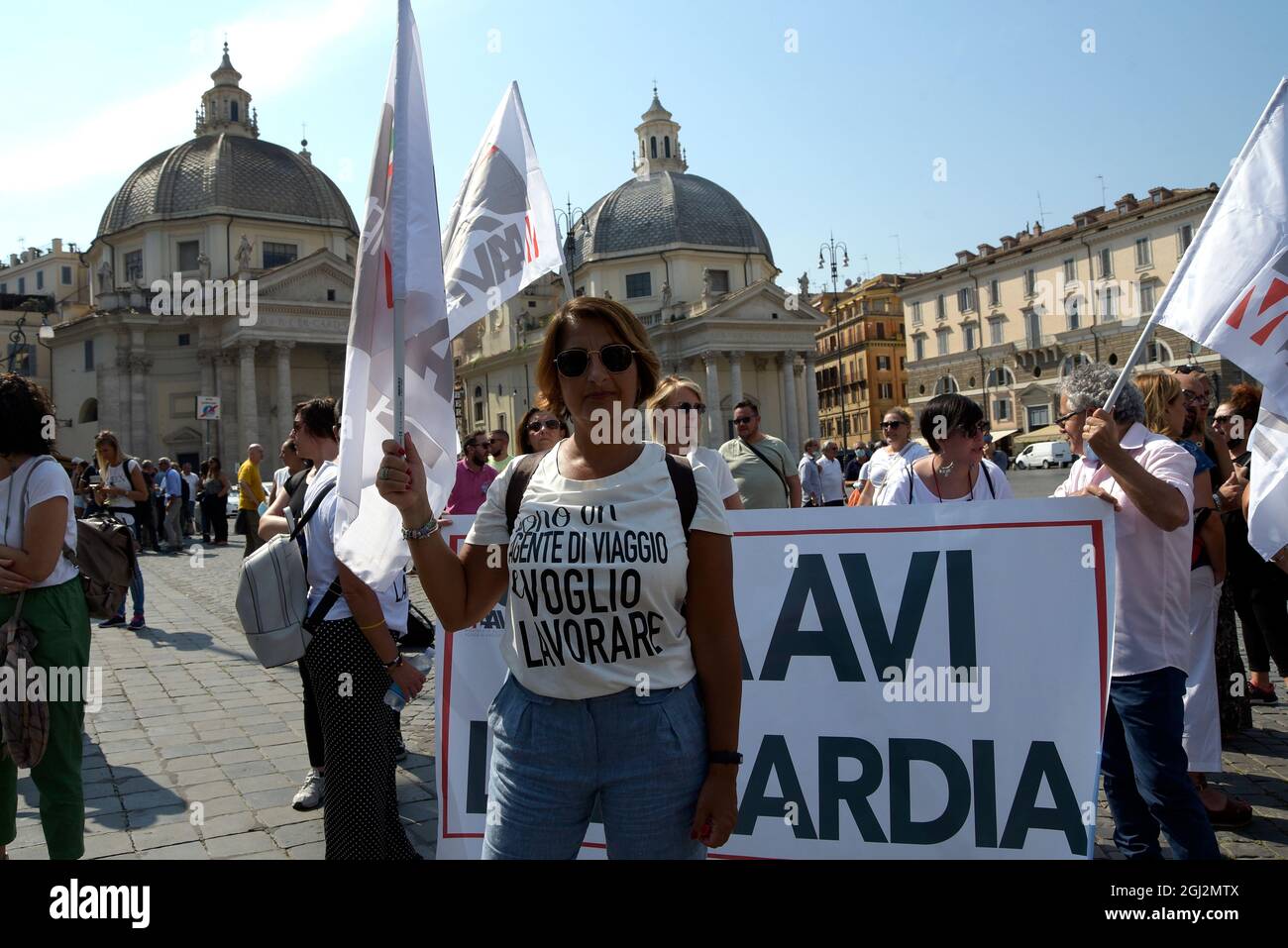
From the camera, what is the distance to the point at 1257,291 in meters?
3.25

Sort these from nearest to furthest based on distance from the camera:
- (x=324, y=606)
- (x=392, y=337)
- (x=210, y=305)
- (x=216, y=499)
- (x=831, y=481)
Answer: (x=392, y=337), (x=324, y=606), (x=831, y=481), (x=216, y=499), (x=210, y=305)

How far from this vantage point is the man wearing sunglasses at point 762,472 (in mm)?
6867

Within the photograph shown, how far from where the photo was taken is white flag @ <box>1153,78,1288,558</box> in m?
3.23

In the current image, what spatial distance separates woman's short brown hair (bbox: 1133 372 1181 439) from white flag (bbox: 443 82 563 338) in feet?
8.61

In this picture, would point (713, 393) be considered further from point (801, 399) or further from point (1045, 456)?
point (1045, 456)

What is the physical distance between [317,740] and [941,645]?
326cm

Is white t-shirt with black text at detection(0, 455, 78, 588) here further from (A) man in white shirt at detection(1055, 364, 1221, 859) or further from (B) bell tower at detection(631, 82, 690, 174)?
(B) bell tower at detection(631, 82, 690, 174)

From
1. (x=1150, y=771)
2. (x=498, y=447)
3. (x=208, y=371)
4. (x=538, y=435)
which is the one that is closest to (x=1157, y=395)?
(x=1150, y=771)

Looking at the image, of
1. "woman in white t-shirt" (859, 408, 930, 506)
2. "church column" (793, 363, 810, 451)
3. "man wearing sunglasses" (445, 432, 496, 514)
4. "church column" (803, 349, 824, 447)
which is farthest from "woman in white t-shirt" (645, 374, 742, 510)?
"church column" (803, 349, 824, 447)

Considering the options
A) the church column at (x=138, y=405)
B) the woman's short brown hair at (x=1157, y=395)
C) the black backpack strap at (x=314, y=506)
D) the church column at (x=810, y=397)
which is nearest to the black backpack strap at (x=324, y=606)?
the black backpack strap at (x=314, y=506)

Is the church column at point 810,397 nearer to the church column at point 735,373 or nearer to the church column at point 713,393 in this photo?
the church column at point 735,373

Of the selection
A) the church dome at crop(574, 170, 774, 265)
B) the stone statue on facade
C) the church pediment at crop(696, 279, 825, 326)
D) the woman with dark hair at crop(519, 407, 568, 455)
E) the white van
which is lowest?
the woman with dark hair at crop(519, 407, 568, 455)

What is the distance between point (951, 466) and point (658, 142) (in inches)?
2831

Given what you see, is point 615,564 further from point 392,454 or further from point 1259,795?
point 1259,795
